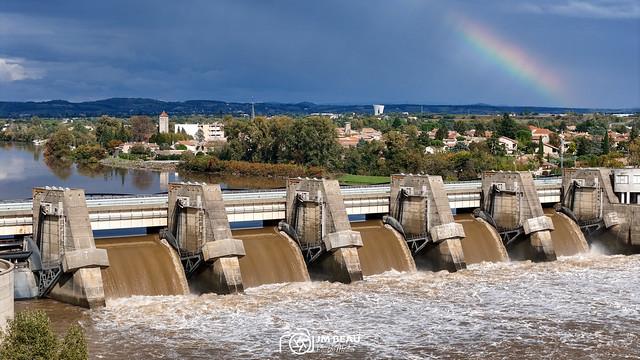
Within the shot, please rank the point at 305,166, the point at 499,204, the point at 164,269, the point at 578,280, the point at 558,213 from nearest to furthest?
the point at 164,269 < the point at 578,280 < the point at 499,204 < the point at 558,213 < the point at 305,166

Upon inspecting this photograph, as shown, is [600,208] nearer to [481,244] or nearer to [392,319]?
[481,244]

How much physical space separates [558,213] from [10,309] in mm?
40021

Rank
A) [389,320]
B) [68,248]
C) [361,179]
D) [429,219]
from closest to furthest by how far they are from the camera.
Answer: [389,320] < [68,248] < [429,219] < [361,179]

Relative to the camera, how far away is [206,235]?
130ft

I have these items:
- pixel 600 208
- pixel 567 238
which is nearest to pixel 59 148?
pixel 600 208

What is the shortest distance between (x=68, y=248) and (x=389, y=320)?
14.1 metres

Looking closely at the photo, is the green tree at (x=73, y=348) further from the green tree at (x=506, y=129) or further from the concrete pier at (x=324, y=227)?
the green tree at (x=506, y=129)

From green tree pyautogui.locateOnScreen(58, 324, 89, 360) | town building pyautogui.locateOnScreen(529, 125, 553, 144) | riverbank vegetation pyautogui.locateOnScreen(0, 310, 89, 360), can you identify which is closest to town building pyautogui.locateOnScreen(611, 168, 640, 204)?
green tree pyautogui.locateOnScreen(58, 324, 89, 360)

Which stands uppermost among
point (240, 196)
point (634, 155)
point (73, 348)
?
point (240, 196)

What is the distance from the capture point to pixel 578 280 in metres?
43.3

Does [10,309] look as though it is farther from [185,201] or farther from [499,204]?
[499,204]

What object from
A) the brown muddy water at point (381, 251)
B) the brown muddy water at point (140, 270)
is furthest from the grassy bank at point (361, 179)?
the brown muddy water at point (140, 270)

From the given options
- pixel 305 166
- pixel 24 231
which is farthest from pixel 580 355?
pixel 305 166

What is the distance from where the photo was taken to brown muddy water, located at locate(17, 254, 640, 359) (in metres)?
30.0
